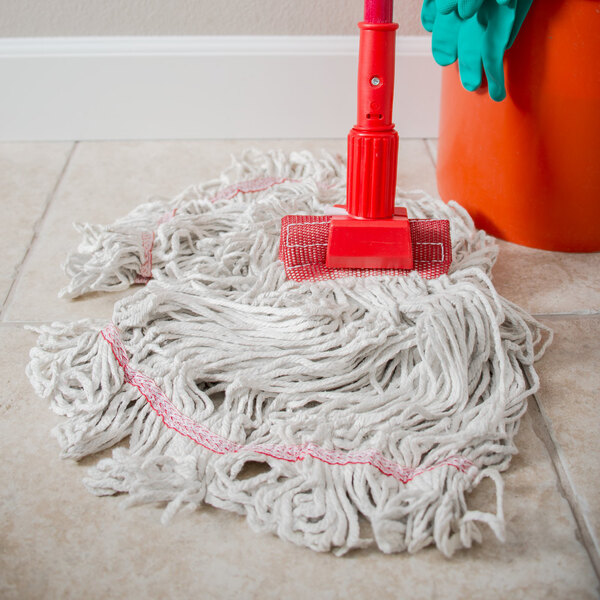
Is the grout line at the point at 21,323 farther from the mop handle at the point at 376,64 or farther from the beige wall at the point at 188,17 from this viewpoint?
the beige wall at the point at 188,17

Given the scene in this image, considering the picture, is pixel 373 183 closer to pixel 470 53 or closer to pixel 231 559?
pixel 470 53

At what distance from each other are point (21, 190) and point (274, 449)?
2.93 ft

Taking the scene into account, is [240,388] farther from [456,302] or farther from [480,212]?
[480,212]

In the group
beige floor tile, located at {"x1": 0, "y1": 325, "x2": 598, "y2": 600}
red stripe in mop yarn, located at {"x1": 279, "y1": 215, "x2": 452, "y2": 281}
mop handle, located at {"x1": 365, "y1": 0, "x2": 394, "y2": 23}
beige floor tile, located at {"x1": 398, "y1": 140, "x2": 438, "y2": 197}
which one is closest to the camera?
beige floor tile, located at {"x1": 0, "y1": 325, "x2": 598, "y2": 600}

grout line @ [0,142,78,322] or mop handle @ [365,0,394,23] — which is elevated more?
mop handle @ [365,0,394,23]

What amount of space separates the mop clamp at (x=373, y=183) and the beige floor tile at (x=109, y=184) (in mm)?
356

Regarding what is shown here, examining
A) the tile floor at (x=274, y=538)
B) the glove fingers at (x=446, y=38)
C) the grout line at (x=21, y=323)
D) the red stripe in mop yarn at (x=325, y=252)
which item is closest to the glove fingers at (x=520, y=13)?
the glove fingers at (x=446, y=38)

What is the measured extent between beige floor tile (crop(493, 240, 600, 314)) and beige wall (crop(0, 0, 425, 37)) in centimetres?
60

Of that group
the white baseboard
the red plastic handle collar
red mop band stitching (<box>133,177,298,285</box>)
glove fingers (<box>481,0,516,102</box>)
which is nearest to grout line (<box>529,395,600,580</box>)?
the red plastic handle collar

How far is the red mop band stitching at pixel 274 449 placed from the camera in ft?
2.55

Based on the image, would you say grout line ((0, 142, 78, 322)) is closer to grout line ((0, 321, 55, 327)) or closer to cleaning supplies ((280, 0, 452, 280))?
grout line ((0, 321, 55, 327))

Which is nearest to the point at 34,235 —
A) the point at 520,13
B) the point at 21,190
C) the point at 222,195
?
the point at 21,190

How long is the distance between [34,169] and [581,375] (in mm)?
1123

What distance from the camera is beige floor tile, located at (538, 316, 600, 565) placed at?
2.54ft
